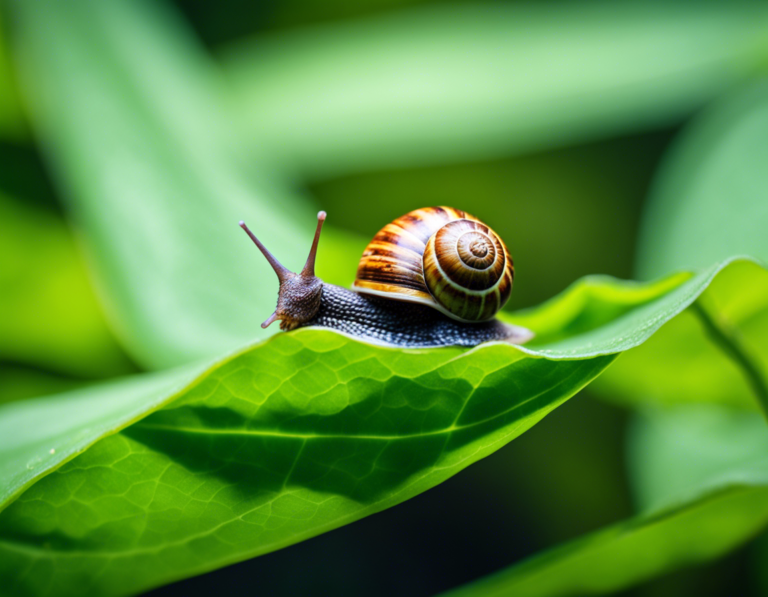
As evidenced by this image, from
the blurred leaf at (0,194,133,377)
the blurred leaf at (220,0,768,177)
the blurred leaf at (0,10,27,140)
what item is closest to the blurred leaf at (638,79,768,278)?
the blurred leaf at (220,0,768,177)

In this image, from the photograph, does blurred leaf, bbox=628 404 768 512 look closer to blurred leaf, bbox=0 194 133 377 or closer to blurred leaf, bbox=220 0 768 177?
blurred leaf, bbox=220 0 768 177

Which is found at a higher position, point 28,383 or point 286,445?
point 28,383

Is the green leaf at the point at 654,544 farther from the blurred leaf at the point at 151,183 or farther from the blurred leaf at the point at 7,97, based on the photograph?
the blurred leaf at the point at 7,97

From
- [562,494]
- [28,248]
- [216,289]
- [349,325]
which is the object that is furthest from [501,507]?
[28,248]

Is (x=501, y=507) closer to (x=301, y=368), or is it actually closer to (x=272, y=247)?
(x=272, y=247)

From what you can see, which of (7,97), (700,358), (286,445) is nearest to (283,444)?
(286,445)

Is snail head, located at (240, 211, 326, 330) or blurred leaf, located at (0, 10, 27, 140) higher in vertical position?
blurred leaf, located at (0, 10, 27, 140)

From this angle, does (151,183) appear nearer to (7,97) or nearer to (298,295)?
(298,295)
